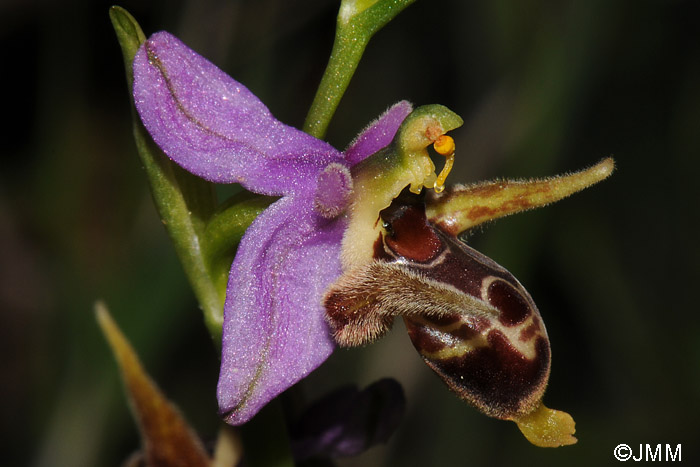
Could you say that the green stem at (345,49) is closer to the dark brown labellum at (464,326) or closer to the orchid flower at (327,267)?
the orchid flower at (327,267)

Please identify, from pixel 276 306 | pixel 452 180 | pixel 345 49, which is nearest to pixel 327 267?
pixel 276 306

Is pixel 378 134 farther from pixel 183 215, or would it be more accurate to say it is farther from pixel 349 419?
pixel 349 419

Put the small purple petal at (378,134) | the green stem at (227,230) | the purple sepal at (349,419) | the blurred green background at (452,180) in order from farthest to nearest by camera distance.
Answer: the blurred green background at (452,180), the purple sepal at (349,419), the small purple petal at (378,134), the green stem at (227,230)

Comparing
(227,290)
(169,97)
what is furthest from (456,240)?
(169,97)

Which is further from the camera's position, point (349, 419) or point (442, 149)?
point (349, 419)

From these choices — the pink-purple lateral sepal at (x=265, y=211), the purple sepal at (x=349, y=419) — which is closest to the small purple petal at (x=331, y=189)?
the pink-purple lateral sepal at (x=265, y=211)

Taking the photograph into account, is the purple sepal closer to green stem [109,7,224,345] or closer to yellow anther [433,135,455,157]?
green stem [109,7,224,345]

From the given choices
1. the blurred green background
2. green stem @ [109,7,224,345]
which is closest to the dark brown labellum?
green stem @ [109,7,224,345]
